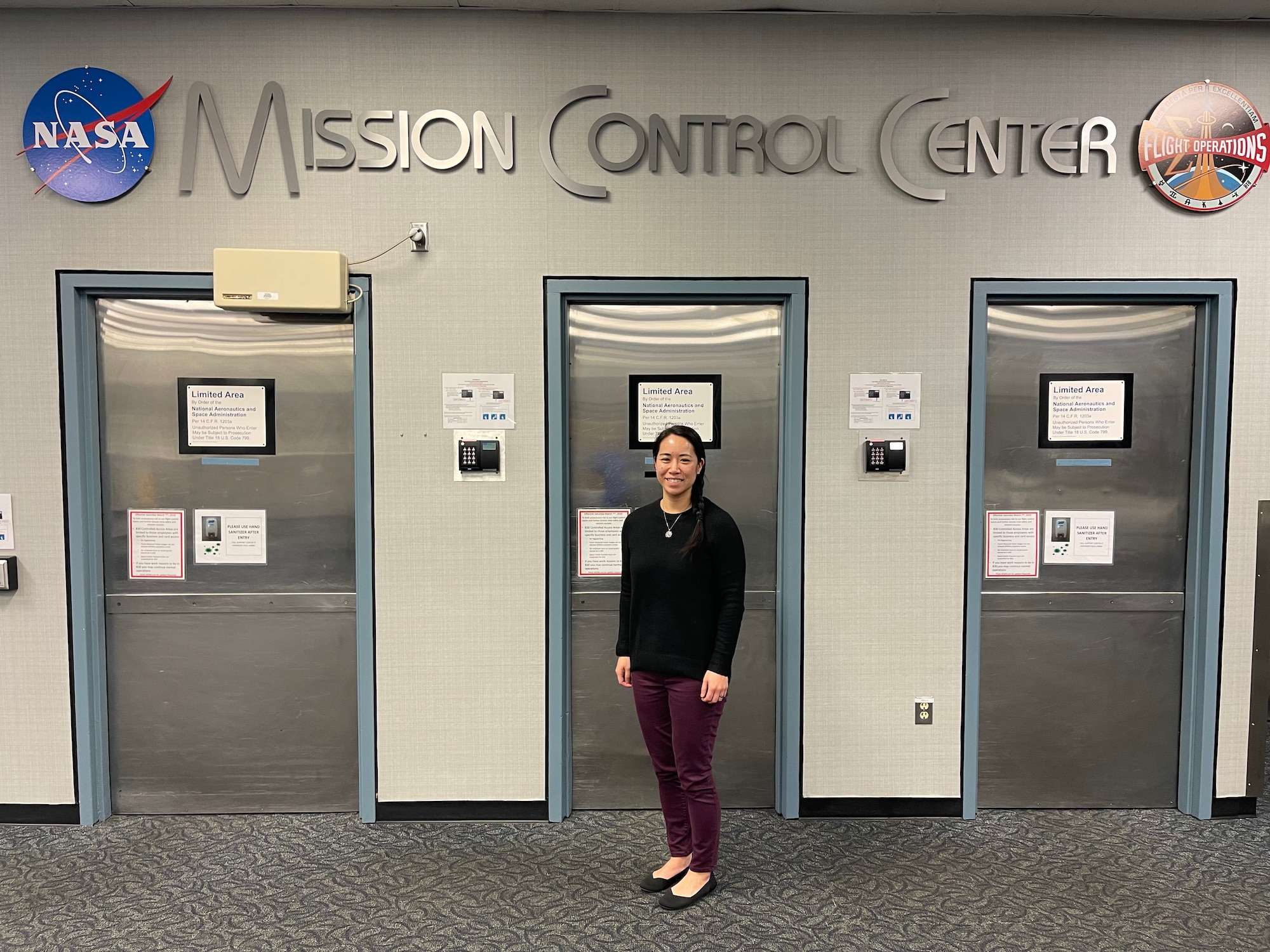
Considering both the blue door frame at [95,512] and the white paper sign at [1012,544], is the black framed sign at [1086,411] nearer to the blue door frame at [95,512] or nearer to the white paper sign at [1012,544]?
the white paper sign at [1012,544]

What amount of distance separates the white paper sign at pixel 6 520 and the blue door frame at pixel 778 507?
6.51ft

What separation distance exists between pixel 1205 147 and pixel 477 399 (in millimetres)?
2852

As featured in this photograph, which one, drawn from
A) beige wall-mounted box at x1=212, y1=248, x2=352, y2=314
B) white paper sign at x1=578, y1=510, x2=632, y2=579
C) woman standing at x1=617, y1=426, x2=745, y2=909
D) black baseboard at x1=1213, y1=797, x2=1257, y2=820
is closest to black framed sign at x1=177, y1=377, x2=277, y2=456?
beige wall-mounted box at x1=212, y1=248, x2=352, y2=314

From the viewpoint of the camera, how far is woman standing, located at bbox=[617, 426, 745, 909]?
224 centimetres

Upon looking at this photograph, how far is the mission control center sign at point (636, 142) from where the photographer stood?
265 centimetres

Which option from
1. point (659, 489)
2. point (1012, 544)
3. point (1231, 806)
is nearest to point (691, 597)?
point (659, 489)

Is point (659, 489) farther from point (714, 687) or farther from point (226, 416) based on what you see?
point (226, 416)

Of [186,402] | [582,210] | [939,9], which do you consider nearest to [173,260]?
[186,402]

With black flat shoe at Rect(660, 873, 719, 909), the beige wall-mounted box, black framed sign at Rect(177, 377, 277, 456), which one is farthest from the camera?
black framed sign at Rect(177, 377, 277, 456)

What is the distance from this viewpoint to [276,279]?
262 centimetres

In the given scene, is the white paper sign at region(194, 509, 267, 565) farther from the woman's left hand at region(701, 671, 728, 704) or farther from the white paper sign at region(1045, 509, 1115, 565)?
the white paper sign at region(1045, 509, 1115, 565)

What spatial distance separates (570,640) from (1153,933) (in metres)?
2.06

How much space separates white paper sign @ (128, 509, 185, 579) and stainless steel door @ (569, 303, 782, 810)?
59.5 inches

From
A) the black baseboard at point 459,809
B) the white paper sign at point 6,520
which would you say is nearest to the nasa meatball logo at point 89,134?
the white paper sign at point 6,520
